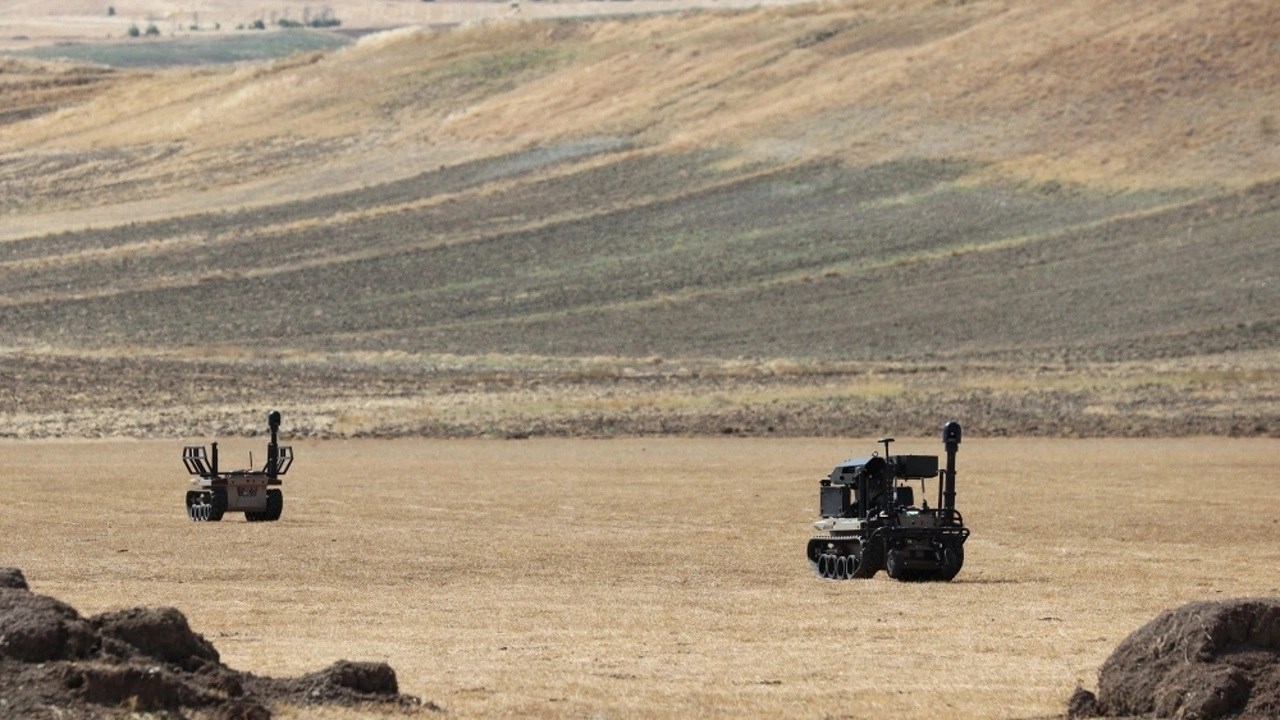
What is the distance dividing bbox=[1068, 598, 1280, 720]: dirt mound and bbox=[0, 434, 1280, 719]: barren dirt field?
0.73m

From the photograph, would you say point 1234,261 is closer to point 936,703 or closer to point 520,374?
point 520,374

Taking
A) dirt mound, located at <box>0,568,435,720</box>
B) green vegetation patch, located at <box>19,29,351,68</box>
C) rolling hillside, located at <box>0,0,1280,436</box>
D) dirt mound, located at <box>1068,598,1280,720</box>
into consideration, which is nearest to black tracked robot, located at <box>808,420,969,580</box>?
dirt mound, located at <box>1068,598,1280,720</box>

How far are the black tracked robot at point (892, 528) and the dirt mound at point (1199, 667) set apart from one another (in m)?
8.47

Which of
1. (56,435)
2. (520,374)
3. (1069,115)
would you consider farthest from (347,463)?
(1069,115)

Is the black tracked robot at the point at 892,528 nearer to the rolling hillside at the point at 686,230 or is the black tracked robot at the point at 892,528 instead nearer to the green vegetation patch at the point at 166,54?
the rolling hillside at the point at 686,230

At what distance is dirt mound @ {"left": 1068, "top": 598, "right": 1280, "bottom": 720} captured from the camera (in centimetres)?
1391

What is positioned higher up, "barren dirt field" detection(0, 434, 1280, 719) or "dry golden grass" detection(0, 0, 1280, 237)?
"dry golden grass" detection(0, 0, 1280, 237)

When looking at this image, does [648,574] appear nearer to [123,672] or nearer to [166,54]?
[123,672]

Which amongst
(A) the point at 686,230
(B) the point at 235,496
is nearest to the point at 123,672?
(B) the point at 235,496

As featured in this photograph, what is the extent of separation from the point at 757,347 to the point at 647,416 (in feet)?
54.8

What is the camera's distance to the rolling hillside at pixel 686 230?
189 ft

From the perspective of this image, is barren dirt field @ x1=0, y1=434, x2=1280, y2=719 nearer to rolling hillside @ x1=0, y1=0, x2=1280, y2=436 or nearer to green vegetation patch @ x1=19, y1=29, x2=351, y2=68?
rolling hillside @ x1=0, y1=0, x2=1280, y2=436

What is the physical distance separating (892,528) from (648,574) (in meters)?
2.62


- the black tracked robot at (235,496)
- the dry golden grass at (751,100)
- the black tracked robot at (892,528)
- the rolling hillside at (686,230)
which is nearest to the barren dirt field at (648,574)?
the black tracked robot at (235,496)
